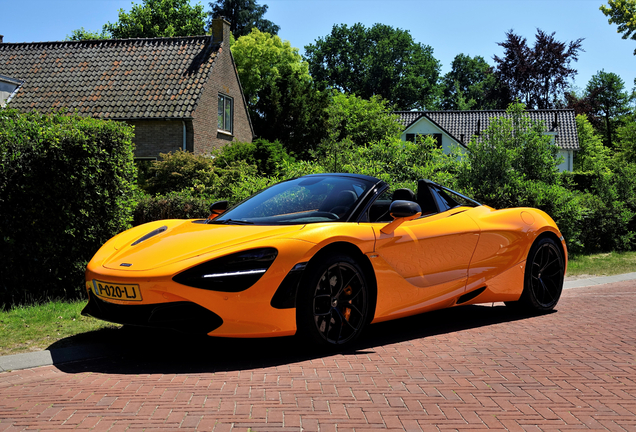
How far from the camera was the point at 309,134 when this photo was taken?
27.2 meters

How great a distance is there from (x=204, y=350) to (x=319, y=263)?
3.98 ft

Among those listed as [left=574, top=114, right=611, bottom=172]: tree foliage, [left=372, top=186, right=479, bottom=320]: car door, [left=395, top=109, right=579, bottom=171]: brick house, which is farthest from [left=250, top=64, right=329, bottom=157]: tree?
[left=574, top=114, right=611, bottom=172]: tree foliage

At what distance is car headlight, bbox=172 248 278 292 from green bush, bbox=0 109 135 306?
3.19m

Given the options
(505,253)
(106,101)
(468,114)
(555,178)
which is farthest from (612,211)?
(468,114)

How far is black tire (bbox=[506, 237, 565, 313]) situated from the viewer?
20.9 ft

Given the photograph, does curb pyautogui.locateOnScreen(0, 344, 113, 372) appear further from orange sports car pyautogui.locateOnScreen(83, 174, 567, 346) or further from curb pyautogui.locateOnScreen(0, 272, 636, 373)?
orange sports car pyautogui.locateOnScreen(83, 174, 567, 346)

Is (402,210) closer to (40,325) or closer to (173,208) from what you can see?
(40,325)

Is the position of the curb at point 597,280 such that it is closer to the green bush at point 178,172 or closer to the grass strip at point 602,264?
Answer: the grass strip at point 602,264

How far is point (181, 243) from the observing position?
15.3 feet

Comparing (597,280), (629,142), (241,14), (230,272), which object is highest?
(241,14)

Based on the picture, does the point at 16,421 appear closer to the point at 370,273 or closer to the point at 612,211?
the point at 370,273

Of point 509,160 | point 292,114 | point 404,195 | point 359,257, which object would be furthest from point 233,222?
point 292,114

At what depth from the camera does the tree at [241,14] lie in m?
60.8

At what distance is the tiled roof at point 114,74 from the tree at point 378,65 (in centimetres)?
4858
